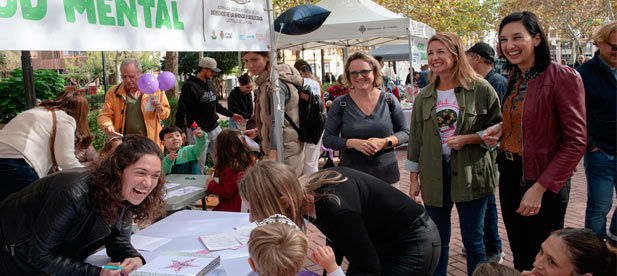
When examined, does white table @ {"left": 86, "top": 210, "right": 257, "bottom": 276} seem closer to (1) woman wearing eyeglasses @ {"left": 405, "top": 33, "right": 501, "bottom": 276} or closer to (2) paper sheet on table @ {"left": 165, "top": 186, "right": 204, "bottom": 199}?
(2) paper sheet on table @ {"left": 165, "top": 186, "right": 204, "bottom": 199}

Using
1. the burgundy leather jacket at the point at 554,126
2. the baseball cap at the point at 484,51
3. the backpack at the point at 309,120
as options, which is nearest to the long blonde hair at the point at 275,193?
the burgundy leather jacket at the point at 554,126

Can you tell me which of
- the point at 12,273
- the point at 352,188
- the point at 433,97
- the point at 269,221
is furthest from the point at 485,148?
the point at 12,273

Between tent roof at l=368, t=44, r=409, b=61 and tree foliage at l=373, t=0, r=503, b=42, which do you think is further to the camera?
tent roof at l=368, t=44, r=409, b=61

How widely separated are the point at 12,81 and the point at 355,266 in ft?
23.6

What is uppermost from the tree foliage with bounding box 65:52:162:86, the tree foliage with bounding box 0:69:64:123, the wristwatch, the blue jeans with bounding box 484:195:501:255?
the tree foliage with bounding box 65:52:162:86

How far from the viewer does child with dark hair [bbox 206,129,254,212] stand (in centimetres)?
390

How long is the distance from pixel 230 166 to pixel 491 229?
217 cm

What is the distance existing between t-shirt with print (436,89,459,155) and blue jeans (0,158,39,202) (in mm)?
2723

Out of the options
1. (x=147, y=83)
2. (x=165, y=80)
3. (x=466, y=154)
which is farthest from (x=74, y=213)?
(x=165, y=80)

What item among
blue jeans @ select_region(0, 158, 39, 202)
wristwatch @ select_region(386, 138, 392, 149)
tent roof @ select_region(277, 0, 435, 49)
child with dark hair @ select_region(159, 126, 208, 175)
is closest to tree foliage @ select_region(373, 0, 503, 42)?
tent roof @ select_region(277, 0, 435, 49)

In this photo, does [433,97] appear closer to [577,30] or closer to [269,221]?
[269,221]

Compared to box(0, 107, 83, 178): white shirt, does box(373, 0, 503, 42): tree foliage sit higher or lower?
higher

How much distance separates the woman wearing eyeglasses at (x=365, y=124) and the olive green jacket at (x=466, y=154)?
0.44 m

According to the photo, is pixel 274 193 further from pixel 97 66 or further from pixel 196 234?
pixel 97 66
